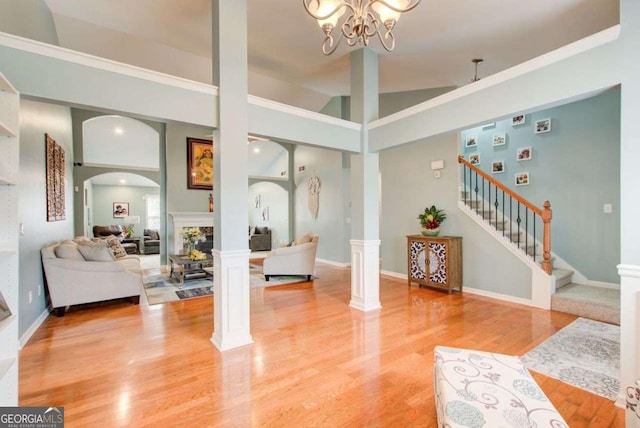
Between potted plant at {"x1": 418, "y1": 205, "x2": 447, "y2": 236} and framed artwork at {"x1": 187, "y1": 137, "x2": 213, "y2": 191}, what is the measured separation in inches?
219

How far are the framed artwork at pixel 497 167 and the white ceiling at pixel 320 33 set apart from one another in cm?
169

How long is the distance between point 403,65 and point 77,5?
13.2ft

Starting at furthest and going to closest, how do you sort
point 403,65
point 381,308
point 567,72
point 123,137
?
point 123,137 < point 403,65 < point 381,308 < point 567,72

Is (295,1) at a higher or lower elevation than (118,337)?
higher

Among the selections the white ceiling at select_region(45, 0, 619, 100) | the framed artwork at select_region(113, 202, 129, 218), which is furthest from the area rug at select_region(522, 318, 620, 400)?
the framed artwork at select_region(113, 202, 129, 218)

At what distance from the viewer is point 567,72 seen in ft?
7.41

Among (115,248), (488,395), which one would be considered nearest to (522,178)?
(488,395)

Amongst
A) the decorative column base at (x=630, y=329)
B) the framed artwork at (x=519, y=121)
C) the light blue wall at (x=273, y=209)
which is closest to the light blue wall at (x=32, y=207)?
the decorative column base at (x=630, y=329)

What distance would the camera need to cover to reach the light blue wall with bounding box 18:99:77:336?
10.4 ft

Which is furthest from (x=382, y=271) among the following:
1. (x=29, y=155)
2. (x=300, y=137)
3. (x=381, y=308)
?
(x=29, y=155)

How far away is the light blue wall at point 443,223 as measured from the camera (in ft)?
14.4

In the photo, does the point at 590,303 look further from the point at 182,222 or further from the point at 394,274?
the point at 182,222

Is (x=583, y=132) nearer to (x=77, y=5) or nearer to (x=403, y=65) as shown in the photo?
(x=403, y=65)

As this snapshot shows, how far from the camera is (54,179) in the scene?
4.55m
